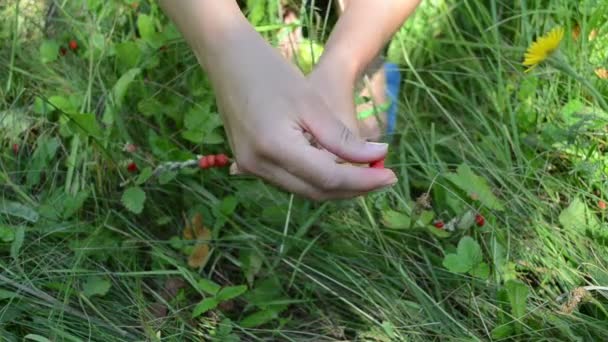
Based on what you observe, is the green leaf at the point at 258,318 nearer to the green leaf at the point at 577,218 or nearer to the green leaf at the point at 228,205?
the green leaf at the point at 228,205

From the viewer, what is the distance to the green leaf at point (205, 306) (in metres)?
1.16

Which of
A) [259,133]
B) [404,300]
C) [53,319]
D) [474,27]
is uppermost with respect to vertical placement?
[259,133]

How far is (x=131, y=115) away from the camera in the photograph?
1482 mm

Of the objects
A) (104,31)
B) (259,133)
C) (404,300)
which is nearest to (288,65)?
(259,133)

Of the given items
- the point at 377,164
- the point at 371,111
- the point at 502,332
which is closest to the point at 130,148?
the point at 371,111

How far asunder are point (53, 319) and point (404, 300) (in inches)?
21.1

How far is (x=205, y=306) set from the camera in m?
1.16

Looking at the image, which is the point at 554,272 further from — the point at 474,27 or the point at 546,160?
the point at 474,27

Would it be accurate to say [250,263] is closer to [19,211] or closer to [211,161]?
[211,161]

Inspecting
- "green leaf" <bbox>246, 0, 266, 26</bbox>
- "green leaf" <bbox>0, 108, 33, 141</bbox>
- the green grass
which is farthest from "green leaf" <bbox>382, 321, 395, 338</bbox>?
"green leaf" <bbox>0, 108, 33, 141</bbox>

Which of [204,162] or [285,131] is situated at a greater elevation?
[285,131]

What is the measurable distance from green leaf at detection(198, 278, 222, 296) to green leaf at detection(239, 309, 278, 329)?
0.07 m

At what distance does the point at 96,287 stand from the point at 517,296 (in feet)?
2.10

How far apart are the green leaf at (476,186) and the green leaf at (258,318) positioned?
362mm
